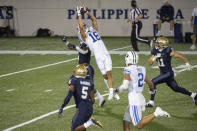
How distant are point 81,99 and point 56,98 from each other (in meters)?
3.46

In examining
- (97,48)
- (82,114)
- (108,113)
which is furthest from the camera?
(97,48)

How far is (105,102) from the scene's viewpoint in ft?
30.9

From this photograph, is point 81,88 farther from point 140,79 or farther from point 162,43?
point 162,43

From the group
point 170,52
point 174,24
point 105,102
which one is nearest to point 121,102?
point 105,102

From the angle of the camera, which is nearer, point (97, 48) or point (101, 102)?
point (101, 102)

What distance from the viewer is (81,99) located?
21.1 feet

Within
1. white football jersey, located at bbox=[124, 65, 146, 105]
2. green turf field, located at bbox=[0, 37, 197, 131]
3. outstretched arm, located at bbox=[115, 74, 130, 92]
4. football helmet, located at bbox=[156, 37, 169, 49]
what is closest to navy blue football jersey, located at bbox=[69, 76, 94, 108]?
outstretched arm, located at bbox=[115, 74, 130, 92]

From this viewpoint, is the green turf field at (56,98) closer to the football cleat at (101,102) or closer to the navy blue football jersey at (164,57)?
the football cleat at (101,102)

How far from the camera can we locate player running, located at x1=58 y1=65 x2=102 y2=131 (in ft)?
20.7

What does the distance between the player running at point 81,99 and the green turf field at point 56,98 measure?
1186 millimetres

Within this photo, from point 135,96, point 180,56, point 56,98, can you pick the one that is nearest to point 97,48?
point 56,98

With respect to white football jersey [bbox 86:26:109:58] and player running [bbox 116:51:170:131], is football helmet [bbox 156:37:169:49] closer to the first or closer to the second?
white football jersey [bbox 86:26:109:58]

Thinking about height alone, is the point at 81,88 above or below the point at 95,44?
below

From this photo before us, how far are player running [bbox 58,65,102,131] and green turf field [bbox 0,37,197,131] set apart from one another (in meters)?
1.19
